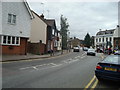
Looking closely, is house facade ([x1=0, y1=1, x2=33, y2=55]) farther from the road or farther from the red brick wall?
the road

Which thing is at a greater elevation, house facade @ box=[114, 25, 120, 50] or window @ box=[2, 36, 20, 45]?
house facade @ box=[114, 25, 120, 50]

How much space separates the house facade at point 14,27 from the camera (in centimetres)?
1764

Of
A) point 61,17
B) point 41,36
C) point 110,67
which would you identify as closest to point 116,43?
point 61,17

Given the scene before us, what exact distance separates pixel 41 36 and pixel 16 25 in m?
9.92

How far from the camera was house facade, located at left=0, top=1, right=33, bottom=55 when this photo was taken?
17641 mm

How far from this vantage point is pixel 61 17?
42500 millimetres

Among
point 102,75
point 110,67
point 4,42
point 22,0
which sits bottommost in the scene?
point 102,75

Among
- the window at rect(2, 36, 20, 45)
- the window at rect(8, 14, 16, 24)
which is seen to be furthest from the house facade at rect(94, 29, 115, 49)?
the window at rect(8, 14, 16, 24)

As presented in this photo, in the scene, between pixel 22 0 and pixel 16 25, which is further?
pixel 22 0

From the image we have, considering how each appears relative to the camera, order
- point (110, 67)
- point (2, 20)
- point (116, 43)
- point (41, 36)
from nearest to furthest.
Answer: point (110, 67)
point (2, 20)
point (41, 36)
point (116, 43)

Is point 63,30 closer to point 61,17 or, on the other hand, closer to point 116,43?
point 61,17

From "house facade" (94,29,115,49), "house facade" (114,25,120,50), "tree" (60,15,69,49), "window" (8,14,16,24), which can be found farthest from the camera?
"house facade" (94,29,115,49)

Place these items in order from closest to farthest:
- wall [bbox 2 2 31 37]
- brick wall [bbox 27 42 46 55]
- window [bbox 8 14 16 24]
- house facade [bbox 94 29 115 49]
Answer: wall [bbox 2 2 31 37] → window [bbox 8 14 16 24] → brick wall [bbox 27 42 46 55] → house facade [bbox 94 29 115 49]

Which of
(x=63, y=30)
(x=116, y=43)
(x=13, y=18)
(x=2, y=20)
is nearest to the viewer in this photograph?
(x=2, y=20)
